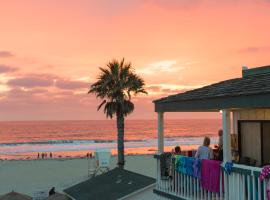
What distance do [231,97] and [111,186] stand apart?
995cm

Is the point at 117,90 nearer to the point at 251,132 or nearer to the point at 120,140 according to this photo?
the point at 120,140

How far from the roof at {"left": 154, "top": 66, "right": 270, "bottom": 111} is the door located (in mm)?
1334

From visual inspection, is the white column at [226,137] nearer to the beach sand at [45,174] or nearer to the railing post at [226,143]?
the railing post at [226,143]

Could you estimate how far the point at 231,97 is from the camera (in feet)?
29.0

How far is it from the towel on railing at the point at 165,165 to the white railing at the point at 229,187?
0.64 ft

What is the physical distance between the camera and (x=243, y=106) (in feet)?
27.4

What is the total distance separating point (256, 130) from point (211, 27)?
1411 centimetres

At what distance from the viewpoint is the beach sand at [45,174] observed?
32.0 metres

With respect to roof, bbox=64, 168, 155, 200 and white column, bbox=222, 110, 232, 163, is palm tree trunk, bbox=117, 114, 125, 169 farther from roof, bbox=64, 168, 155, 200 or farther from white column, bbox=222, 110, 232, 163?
white column, bbox=222, 110, 232, 163

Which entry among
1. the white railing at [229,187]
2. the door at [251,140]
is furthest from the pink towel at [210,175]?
the door at [251,140]

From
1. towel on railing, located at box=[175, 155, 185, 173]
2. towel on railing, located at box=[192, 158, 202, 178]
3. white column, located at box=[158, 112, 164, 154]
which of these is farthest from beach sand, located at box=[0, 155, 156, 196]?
towel on railing, located at box=[192, 158, 202, 178]

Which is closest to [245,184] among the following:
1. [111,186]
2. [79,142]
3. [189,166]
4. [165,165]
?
[189,166]

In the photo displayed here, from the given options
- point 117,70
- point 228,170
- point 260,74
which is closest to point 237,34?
point 117,70

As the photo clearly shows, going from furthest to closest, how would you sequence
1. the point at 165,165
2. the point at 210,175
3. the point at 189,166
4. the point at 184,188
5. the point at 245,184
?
the point at 165,165 → the point at 184,188 → the point at 189,166 → the point at 210,175 → the point at 245,184
